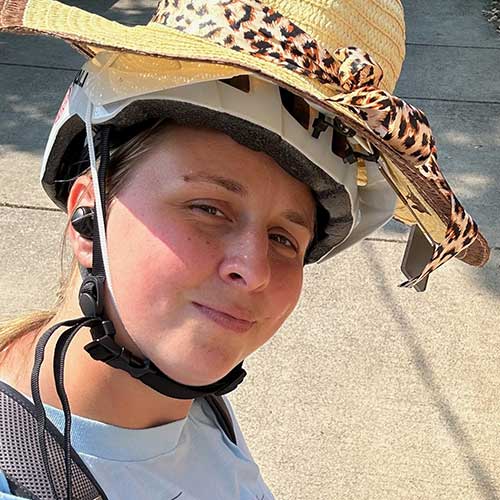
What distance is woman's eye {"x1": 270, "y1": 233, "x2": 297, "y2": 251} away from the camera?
154 centimetres

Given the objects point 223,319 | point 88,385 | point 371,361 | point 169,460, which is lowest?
point 371,361

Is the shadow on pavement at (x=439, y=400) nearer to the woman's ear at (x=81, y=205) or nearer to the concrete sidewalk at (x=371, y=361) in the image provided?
the concrete sidewalk at (x=371, y=361)

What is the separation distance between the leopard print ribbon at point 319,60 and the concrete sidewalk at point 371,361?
1714 millimetres

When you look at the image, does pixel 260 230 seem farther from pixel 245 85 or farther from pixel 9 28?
pixel 9 28

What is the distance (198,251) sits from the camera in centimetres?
140

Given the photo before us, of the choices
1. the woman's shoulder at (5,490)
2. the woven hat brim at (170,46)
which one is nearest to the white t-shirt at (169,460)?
the woman's shoulder at (5,490)

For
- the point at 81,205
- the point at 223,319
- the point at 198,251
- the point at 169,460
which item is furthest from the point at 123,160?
the point at 169,460

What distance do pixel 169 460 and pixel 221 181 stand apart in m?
0.54

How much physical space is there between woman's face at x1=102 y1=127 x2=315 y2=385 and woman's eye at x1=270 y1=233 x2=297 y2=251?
18 mm

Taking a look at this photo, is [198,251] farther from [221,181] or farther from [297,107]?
[297,107]

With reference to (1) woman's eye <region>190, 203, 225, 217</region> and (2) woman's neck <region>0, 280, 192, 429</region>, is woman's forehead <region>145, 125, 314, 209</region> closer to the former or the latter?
(1) woman's eye <region>190, 203, 225, 217</region>

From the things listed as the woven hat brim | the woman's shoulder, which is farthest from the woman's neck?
the woven hat brim

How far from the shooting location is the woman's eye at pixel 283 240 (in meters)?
1.54

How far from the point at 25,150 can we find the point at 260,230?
3.55m
